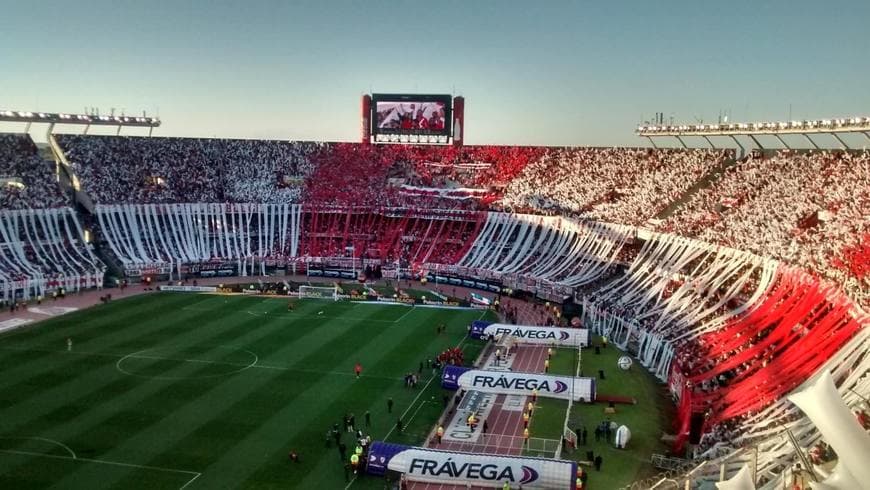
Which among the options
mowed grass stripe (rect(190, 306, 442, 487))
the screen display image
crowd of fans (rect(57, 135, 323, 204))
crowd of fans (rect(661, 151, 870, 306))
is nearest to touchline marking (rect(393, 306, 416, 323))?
mowed grass stripe (rect(190, 306, 442, 487))

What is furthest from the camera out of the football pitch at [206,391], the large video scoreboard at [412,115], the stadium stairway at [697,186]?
the large video scoreboard at [412,115]

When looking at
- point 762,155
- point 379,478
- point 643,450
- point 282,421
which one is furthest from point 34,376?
point 762,155

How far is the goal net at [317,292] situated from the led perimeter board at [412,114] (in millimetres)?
28993

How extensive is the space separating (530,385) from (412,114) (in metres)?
50.4

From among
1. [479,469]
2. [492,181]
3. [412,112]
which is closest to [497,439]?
[479,469]

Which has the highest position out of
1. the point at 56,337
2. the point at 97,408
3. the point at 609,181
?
the point at 609,181

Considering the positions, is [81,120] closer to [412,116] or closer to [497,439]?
[412,116]

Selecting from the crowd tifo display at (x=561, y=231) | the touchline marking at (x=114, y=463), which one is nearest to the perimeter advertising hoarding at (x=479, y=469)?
the crowd tifo display at (x=561, y=231)

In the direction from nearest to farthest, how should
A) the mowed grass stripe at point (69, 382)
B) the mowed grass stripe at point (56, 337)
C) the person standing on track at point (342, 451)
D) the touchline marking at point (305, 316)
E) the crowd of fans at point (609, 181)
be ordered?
the person standing on track at point (342, 451) → the mowed grass stripe at point (69, 382) → the mowed grass stripe at point (56, 337) → the touchline marking at point (305, 316) → the crowd of fans at point (609, 181)

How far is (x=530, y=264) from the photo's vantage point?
58.8m

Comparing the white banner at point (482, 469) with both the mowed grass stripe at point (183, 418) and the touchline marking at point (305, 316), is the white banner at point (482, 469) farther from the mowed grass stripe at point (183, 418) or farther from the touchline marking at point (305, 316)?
the touchline marking at point (305, 316)

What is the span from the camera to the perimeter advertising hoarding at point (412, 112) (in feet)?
256

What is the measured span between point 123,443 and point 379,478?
9221 mm

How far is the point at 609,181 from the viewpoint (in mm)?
66000
